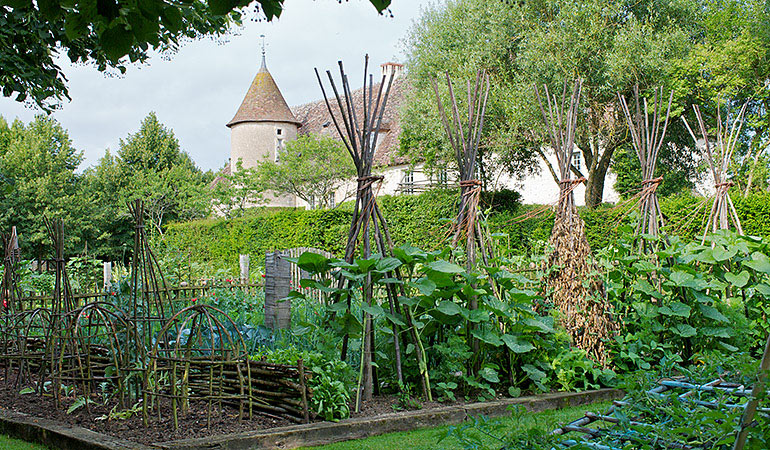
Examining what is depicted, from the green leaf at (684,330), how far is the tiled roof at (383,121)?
19062 mm

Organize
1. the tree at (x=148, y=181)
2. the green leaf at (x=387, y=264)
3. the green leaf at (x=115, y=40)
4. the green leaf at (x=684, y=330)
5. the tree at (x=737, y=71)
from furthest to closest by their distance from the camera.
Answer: the tree at (x=148, y=181) → the tree at (x=737, y=71) → the green leaf at (x=684, y=330) → the green leaf at (x=387, y=264) → the green leaf at (x=115, y=40)

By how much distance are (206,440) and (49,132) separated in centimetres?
3369

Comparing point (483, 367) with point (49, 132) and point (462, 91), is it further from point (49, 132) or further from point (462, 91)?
point (49, 132)

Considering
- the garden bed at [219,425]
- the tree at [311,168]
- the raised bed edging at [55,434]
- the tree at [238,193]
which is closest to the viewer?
the raised bed edging at [55,434]

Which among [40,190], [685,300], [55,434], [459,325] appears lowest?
[55,434]

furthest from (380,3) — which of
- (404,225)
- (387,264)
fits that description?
(404,225)

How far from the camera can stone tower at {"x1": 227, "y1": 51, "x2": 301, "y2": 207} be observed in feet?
118

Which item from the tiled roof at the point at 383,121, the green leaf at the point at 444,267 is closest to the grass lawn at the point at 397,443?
the green leaf at the point at 444,267

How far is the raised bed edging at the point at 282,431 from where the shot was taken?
3.61m

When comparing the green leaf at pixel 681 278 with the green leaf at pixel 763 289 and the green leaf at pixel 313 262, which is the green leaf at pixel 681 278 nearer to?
the green leaf at pixel 763 289

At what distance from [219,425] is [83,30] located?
97.9 inches

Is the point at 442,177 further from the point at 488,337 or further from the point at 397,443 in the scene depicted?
the point at 397,443

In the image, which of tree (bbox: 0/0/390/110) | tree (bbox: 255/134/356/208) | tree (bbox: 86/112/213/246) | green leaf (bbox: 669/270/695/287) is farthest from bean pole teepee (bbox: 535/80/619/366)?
tree (bbox: 86/112/213/246)

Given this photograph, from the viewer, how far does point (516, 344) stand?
4.97m
